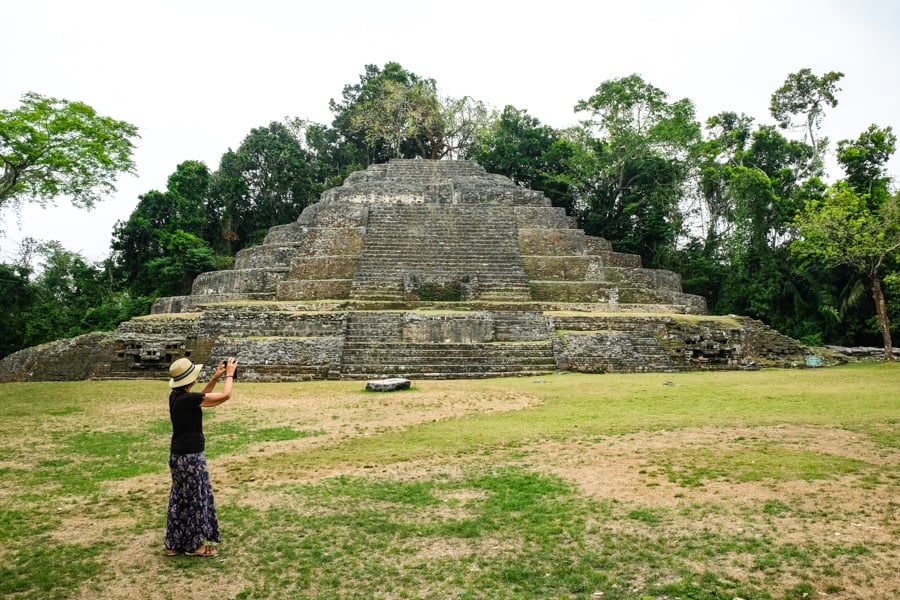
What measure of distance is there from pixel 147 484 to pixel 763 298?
2078 cm

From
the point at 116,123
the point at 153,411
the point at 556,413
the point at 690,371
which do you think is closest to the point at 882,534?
the point at 556,413

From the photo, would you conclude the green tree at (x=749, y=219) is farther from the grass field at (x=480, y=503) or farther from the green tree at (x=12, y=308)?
the green tree at (x=12, y=308)

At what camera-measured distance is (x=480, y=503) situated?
174 inches

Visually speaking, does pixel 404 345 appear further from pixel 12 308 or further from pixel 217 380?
pixel 12 308

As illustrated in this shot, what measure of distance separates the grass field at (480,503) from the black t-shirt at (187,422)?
0.66 meters

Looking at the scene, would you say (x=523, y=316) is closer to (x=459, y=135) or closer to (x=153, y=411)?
(x=153, y=411)

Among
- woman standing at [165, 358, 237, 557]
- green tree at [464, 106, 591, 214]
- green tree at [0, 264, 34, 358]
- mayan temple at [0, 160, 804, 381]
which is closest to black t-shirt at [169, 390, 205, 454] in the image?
woman standing at [165, 358, 237, 557]

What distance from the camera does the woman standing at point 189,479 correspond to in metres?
3.63

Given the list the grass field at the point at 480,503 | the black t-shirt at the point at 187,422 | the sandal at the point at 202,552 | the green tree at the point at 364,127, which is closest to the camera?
the grass field at the point at 480,503

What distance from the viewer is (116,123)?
12.1m

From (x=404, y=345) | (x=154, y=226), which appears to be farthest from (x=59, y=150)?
(x=154, y=226)

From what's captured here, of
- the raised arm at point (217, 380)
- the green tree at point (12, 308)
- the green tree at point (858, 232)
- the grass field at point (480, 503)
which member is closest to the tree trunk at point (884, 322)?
the green tree at point (858, 232)

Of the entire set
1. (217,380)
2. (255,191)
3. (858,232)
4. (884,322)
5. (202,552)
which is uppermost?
(255,191)

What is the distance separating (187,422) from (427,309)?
1141cm
